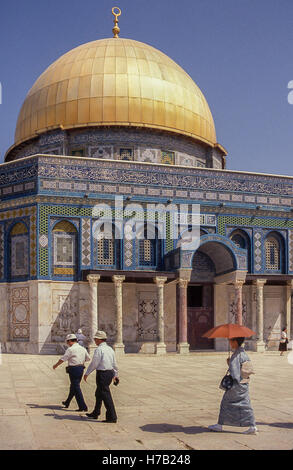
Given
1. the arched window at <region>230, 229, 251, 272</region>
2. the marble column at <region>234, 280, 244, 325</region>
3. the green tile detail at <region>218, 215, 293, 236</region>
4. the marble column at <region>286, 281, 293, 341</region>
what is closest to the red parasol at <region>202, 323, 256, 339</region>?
the marble column at <region>234, 280, 244, 325</region>


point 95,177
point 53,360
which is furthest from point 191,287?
point 53,360

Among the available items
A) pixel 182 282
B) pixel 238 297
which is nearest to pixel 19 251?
pixel 182 282

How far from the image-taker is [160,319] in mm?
24984

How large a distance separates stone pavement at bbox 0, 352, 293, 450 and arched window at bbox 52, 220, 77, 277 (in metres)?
6.82

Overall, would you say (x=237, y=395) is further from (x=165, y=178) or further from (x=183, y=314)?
(x=165, y=178)

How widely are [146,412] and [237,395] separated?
217 cm

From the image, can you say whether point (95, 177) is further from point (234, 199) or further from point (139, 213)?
point (234, 199)

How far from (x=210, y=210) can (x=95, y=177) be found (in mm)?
5217

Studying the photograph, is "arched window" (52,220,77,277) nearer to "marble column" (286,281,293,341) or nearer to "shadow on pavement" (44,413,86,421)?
"marble column" (286,281,293,341)

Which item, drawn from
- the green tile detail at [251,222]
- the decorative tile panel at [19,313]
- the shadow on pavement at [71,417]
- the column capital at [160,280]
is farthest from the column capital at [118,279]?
the shadow on pavement at [71,417]

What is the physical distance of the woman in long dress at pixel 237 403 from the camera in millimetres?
8664

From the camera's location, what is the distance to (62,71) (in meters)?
30.9

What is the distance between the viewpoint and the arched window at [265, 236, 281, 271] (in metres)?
27.9

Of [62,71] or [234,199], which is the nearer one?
[234,199]
